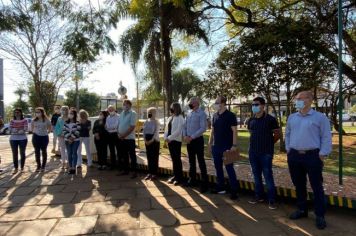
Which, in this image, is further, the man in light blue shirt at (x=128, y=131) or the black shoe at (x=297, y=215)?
the man in light blue shirt at (x=128, y=131)

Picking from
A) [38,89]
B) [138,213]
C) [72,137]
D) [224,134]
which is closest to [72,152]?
[72,137]

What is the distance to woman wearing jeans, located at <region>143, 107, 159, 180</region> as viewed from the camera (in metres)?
8.85

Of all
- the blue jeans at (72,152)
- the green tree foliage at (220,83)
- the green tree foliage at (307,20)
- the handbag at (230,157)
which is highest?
the green tree foliage at (307,20)

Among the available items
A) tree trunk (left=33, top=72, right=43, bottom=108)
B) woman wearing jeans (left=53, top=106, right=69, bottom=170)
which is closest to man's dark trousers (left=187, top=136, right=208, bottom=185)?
woman wearing jeans (left=53, top=106, right=69, bottom=170)

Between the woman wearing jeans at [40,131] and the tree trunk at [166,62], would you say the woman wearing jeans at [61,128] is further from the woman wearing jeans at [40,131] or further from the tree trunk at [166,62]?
the tree trunk at [166,62]

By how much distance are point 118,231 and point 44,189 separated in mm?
3410

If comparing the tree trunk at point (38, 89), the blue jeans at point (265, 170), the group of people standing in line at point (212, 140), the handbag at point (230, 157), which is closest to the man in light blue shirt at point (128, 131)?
the group of people standing in line at point (212, 140)

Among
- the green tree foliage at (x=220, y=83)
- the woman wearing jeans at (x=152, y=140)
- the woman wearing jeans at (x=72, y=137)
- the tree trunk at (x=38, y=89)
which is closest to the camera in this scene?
the woman wearing jeans at (x=152, y=140)

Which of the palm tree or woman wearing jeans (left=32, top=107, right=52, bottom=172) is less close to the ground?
the palm tree

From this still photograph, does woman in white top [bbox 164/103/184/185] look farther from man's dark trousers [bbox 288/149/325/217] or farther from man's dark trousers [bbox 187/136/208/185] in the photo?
man's dark trousers [bbox 288/149/325/217]

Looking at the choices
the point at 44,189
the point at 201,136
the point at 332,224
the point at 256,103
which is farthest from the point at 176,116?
the point at 332,224

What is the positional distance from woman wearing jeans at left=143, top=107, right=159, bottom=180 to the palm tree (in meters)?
4.91

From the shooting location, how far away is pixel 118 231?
537 centimetres

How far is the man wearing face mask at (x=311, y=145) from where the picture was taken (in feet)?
17.2
